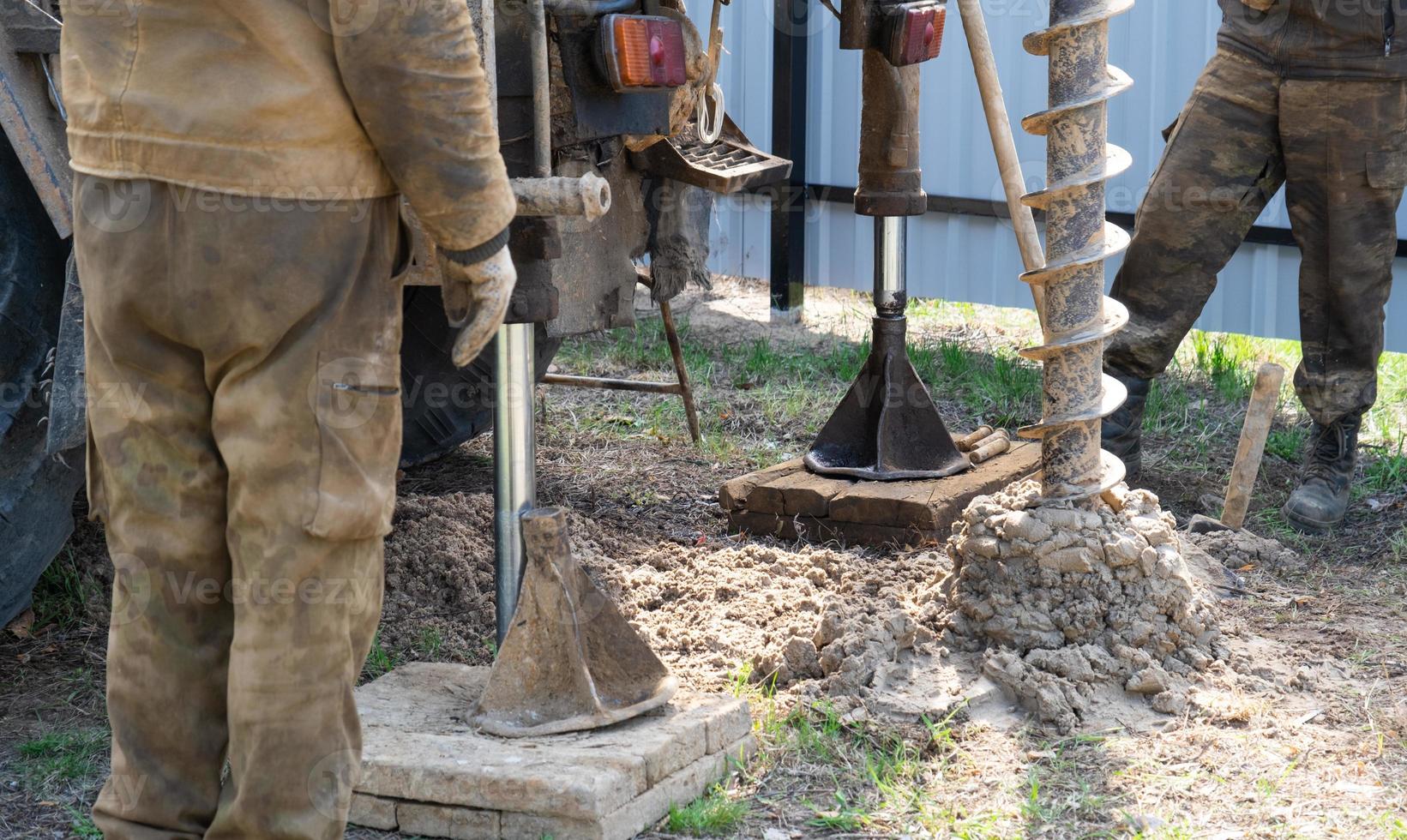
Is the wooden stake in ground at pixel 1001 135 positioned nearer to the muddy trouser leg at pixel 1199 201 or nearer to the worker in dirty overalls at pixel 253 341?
the muddy trouser leg at pixel 1199 201

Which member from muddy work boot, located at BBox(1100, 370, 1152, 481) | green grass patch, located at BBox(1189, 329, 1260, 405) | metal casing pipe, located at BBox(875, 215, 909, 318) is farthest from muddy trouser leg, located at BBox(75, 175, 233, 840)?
green grass patch, located at BBox(1189, 329, 1260, 405)

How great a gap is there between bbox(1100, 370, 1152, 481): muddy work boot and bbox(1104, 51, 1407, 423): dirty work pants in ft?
0.18

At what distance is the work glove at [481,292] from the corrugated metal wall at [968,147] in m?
4.48

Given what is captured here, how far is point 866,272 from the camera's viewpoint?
6930 mm

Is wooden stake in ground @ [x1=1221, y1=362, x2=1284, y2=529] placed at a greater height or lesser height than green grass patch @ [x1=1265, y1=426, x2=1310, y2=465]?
greater

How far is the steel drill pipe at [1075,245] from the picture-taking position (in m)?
2.98

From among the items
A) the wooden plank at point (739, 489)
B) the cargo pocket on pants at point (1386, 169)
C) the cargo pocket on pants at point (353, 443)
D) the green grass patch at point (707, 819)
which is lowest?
the green grass patch at point (707, 819)

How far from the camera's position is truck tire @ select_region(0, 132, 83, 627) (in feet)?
8.68

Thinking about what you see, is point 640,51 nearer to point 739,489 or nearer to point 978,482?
point 739,489

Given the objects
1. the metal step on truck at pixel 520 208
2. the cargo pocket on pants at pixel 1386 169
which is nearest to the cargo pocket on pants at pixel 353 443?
the metal step on truck at pixel 520 208

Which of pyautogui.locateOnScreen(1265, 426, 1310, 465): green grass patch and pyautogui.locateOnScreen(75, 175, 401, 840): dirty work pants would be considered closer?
pyautogui.locateOnScreen(75, 175, 401, 840): dirty work pants

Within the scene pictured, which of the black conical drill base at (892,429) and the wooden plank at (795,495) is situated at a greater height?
the black conical drill base at (892,429)

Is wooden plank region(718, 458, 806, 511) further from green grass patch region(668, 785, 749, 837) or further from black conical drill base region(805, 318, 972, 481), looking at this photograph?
green grass patch region(668, 785, 749, 837)

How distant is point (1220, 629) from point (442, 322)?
7.06 feet
